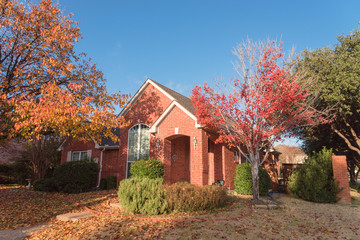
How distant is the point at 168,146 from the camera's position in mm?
14367

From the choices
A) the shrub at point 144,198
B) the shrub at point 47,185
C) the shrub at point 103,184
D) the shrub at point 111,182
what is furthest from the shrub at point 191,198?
the shrub at point 47,185

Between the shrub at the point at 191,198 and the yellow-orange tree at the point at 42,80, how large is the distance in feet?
14.6

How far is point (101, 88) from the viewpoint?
13.1 m

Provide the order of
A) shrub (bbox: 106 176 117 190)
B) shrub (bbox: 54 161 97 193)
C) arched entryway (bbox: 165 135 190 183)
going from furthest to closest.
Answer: shrub (bbox: 106 176 117 190), shrub (bbox: 54 161 97 193), arched entryway (bbox: 165 135 190 183)

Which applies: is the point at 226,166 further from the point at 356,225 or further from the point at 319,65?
the point at 319,65

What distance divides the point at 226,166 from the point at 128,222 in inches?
344

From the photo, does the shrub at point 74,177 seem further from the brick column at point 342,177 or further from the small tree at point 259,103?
the brick column at point 342,177

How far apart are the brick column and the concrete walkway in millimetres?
13267

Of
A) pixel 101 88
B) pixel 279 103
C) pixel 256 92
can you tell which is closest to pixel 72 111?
pixel 101 88

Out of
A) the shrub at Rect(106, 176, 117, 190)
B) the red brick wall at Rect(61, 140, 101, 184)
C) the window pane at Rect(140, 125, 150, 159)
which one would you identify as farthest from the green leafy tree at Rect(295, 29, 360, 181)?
the red brick wall at Rect(61, 140, 101, 184)

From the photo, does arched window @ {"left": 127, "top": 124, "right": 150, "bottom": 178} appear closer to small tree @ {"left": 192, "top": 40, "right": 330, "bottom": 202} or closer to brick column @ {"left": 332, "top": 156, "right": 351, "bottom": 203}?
small tree @ {"left": 192, "top": 40, "right": 330, "bottom": 202}

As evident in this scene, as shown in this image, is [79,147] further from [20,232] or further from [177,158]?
[20,232]

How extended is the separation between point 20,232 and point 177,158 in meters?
9.63

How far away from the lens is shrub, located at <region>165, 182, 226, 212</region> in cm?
830
